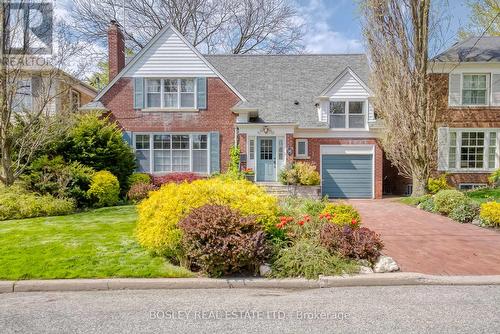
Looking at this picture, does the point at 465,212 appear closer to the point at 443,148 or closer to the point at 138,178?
the point at 443,148

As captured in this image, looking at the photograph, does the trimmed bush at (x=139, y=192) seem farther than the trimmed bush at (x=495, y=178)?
No

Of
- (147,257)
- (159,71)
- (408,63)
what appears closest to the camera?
(147,257)

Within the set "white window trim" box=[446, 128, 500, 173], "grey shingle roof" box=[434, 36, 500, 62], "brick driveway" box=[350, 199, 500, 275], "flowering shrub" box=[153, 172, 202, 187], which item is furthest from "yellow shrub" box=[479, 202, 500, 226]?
"flowering shrub" box=[153, 172, 202, 187]

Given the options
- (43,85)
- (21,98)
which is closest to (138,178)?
Answer: (43,85)

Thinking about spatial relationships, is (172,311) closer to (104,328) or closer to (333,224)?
(104,328)

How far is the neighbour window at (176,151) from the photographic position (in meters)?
17.2

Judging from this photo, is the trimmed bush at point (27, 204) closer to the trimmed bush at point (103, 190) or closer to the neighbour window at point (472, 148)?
the trimmed bush at point (103, 190)

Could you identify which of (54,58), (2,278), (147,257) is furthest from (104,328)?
(54,58)

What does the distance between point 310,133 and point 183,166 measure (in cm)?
672

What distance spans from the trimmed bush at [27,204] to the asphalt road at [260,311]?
6041 mm

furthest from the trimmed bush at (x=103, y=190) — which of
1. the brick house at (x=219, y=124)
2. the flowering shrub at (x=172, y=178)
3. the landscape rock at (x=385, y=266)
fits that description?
the landscape rock at (x=385, y=266)

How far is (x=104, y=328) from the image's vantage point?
12.9ft

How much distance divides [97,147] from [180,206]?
958 cm

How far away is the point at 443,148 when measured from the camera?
1745 cm
